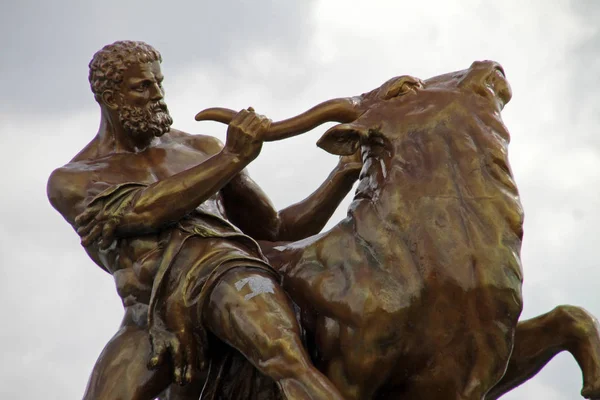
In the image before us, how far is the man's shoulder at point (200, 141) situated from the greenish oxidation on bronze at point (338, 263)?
212 millimetres

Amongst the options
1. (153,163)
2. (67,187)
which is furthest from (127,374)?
(153,163)

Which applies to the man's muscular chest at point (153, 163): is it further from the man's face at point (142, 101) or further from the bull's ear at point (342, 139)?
the bull's ear at point (342, 139)

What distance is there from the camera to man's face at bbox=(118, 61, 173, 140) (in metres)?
5.38

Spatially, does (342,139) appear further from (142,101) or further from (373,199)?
(142,101)

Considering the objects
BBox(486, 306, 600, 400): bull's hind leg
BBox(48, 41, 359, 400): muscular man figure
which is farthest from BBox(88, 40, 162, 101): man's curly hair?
BBox(486, 306, 600, 400): bull's hind leg

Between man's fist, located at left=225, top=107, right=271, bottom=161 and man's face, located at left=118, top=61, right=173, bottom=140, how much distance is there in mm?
438

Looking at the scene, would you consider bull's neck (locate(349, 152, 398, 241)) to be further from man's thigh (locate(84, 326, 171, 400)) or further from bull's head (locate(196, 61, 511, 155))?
man's thigh (locate(84, 326, 171, 400))

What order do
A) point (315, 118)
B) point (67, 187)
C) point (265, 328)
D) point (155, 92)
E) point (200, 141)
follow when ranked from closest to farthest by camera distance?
1. point (265, 328)
2. point (315, 118)
3. point (67, 187)
4. point (155, 92)
5. point (200, 141)

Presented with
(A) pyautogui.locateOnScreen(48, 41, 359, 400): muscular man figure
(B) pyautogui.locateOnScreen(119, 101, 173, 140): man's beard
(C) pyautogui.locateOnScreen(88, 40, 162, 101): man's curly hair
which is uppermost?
(C) pyautogui.locateOnScreen(88, 40, 162, 101): man's curly hair

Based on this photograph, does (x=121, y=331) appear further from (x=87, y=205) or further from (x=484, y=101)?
(x=484, y=101)

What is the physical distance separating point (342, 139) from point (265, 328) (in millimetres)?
743

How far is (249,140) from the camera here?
5.08 metres

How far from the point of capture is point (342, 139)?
510 centimetres

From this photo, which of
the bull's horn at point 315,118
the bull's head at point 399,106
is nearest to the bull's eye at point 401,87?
the bull's head at point 399,106
